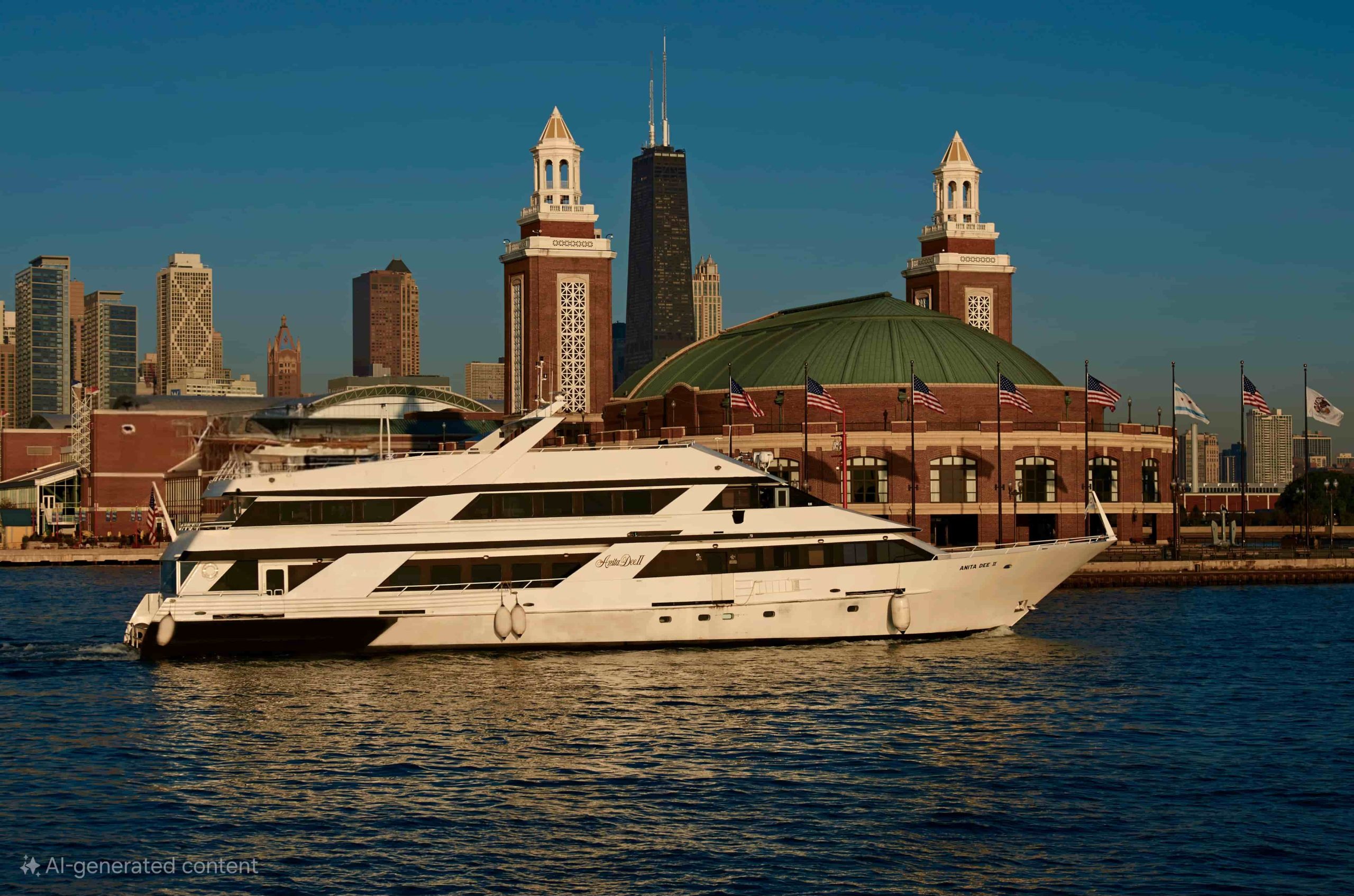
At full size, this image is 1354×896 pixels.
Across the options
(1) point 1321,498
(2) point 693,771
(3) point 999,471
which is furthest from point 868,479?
(1) point 1321,498

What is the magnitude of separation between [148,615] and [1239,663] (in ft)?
105

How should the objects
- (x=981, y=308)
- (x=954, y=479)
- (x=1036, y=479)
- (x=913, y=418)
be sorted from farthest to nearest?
1. (x=981, y=308)
2. (x=1036, y=479)
3. (x=954, y=479)
4. (x=913, y=418)

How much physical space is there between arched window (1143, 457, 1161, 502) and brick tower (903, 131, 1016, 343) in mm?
31806

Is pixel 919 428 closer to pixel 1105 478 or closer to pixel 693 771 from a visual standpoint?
pixel 1105 478

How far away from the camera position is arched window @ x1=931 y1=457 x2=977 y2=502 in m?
90.8

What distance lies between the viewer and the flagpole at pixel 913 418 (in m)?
78.0

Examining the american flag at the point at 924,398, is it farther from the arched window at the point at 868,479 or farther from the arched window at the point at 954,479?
the arched window at the point at 954,479

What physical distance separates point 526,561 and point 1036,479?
172ft

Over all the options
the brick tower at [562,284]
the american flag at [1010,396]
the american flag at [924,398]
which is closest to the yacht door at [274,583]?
the american flag at [924,398]

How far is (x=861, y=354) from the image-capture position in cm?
9925

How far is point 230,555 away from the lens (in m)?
45.5

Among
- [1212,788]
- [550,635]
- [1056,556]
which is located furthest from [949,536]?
[1212,788]

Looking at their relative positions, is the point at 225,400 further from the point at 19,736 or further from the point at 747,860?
the point at 747,860

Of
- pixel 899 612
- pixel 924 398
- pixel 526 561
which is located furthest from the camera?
pixel 924 398
